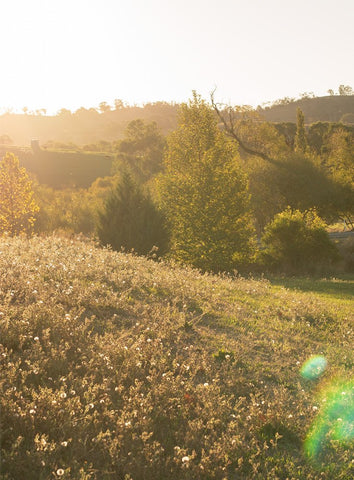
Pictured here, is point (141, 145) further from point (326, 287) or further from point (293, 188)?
point (326, 287)

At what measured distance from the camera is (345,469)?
4973 millimetres

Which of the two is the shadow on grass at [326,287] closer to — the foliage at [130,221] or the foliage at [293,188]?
the foliage at [130,221]

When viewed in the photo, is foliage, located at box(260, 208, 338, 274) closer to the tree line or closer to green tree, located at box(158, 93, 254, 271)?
the tree line

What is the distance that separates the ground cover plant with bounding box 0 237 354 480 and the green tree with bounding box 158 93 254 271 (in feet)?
57.0

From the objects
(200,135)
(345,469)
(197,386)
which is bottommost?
(345,469)

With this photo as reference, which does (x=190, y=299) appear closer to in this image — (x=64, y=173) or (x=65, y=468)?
(x=65, y=468)

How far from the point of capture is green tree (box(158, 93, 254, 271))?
27047 mm

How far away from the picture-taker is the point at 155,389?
18.4 ft

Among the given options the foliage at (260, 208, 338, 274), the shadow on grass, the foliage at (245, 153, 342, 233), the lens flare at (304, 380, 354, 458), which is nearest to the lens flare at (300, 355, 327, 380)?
the lens flare at (304, 380, 354, 458)

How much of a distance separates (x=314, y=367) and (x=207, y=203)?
20.1m

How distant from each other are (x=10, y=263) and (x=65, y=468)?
599 centimetres

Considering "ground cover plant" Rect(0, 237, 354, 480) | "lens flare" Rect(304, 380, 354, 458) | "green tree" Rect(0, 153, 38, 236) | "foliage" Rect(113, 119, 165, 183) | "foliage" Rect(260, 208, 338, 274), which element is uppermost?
"foliage" Rect(113, 119, 165, 183)

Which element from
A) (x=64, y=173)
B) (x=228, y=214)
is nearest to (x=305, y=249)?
(x=228, y=214)

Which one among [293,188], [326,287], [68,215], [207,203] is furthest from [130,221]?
[293,188]
